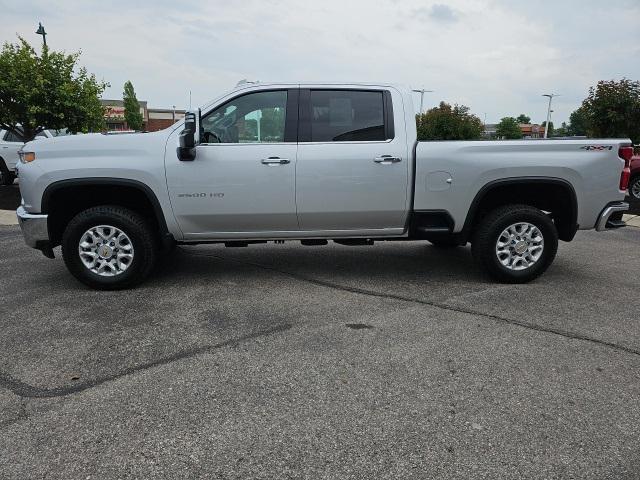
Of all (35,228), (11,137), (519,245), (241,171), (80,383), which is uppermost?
(11,137)

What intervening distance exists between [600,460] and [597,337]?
175cm

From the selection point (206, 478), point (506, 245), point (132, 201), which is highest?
point (132, 201)

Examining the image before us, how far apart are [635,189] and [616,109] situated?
402 inches

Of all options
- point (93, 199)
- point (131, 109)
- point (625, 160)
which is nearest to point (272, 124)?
point (93, 199)

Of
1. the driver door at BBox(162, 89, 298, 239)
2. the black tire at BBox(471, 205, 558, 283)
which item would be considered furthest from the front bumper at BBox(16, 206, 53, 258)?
the black tire at BBox(471, 205, 558, 283)

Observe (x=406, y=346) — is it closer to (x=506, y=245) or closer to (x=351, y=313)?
(x=351, y=313)

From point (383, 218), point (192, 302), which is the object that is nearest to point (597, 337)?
point (383, 218)

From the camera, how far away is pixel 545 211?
583 centimetres

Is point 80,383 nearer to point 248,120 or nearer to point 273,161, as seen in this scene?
point 273,161

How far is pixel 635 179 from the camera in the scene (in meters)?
12.2

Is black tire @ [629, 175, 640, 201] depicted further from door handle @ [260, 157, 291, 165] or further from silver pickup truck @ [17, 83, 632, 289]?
door handle @ [260, 157, 291, 165]

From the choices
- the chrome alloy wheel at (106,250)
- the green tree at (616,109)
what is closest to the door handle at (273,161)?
the chrome alloy wheel at (106,250)

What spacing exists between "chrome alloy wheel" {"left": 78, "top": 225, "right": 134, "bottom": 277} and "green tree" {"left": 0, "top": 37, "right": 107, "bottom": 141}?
A: 11352 millimetres

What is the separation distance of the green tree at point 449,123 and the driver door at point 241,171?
4527 cm
